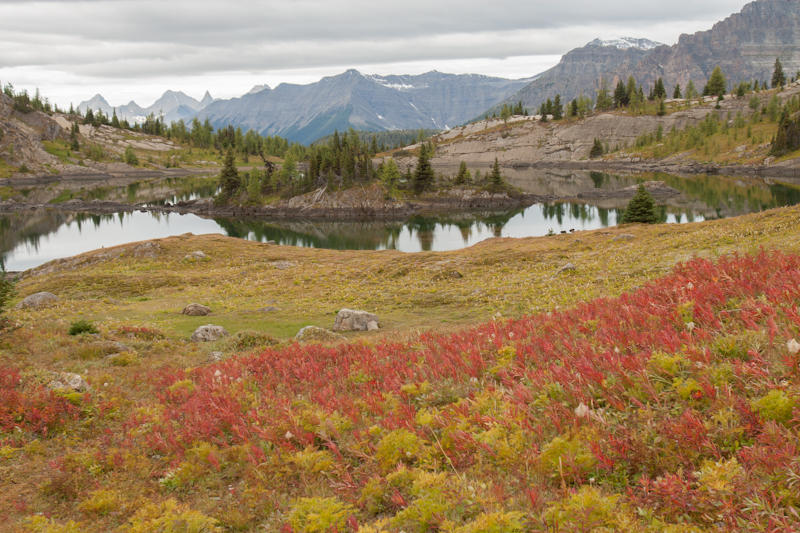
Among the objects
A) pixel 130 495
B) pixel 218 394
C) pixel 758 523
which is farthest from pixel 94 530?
pixel 758 523

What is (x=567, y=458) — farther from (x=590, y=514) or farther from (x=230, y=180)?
(x=230, y=180)

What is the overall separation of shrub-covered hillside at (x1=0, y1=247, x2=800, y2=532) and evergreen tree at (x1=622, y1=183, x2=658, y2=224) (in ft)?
189

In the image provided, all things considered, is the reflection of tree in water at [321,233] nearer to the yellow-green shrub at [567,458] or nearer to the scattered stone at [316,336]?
the scattered stone at [316,336]

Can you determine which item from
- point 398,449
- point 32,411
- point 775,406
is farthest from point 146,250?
point 775,406

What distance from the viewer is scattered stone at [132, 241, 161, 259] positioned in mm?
59656

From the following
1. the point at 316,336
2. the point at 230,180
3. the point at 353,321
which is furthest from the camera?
the point at 230,180

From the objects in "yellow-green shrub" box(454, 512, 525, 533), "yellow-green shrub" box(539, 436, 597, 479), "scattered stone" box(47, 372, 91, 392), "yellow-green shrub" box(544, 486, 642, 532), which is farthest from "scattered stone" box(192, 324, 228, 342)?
"yellow-green shrub" box(544, 486, 642, 532)

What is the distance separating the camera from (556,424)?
25.6ft

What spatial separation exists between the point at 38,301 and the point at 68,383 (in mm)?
27584

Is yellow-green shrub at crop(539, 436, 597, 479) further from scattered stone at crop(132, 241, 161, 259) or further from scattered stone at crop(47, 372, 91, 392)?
scattered stone at crop(132, 241, 161, 259)

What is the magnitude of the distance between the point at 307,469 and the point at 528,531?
165 inches

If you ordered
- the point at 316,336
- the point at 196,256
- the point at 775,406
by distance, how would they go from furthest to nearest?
the point at 196,256, the point at 316,336, the point at 775,406

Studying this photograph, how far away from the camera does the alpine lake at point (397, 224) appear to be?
329 ft

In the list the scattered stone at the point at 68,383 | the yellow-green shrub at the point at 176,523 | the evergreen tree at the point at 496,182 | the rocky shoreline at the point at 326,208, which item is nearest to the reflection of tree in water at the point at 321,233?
the rocky shoreline at the point at 326,208
